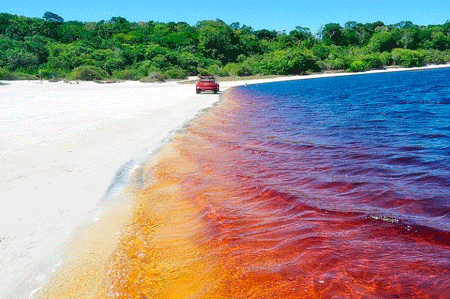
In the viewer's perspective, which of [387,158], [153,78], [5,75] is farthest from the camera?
[153,78]

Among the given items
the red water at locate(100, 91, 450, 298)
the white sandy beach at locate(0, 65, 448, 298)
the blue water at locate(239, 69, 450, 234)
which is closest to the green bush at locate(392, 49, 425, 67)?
the blue water at locate(239, 69, 450, 234)

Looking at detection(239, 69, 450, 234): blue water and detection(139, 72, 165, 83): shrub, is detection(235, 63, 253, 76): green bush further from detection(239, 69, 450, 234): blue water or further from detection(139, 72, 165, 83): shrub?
detection(239, 69, 450, 234): blue water

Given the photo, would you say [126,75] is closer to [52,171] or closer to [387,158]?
[52,171]

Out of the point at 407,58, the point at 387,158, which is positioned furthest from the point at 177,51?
the point at 387,158

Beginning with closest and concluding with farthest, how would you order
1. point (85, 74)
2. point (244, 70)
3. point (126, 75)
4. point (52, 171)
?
point (52, 171)
point (85, 74)
point (126, 75)
point (244, 70)

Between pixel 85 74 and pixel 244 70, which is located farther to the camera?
pixel 244 70

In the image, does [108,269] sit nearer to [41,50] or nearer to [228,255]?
[228,255]

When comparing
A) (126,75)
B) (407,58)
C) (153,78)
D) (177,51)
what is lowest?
(153,78)
